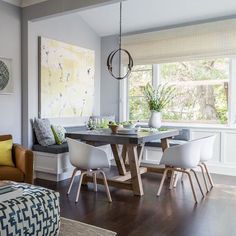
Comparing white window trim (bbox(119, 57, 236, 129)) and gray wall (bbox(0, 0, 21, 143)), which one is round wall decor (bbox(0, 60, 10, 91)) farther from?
white window trim (bbox(119, 57, 236, 129))

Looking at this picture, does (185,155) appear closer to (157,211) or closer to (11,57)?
(157,211)

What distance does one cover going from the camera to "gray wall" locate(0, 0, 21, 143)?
432 cm

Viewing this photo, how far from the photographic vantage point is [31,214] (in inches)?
83.1

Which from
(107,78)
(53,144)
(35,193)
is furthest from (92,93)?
(35,193)

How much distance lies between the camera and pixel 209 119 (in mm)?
5215

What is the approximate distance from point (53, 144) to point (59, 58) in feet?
4.91

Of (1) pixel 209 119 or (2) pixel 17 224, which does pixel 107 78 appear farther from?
(2) pixel 17 224

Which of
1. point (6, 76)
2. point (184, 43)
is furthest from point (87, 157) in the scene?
point (184, 43)

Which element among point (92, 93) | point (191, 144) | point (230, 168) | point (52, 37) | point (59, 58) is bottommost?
point (230, 168)

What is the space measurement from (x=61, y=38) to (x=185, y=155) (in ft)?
9.86

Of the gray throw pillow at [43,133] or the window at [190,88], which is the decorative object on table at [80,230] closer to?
the gray throw pillow at [43,133]

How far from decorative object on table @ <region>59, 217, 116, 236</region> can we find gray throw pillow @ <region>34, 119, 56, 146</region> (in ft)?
6.21

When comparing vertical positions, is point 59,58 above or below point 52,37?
below

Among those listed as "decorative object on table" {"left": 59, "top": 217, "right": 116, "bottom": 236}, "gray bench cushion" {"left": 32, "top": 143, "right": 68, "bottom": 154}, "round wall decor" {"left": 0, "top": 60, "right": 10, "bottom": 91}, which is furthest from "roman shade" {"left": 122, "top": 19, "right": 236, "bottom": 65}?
"decorative object on table" {"left": 59, "top": 217, "right": 116, "bottom": 236}
